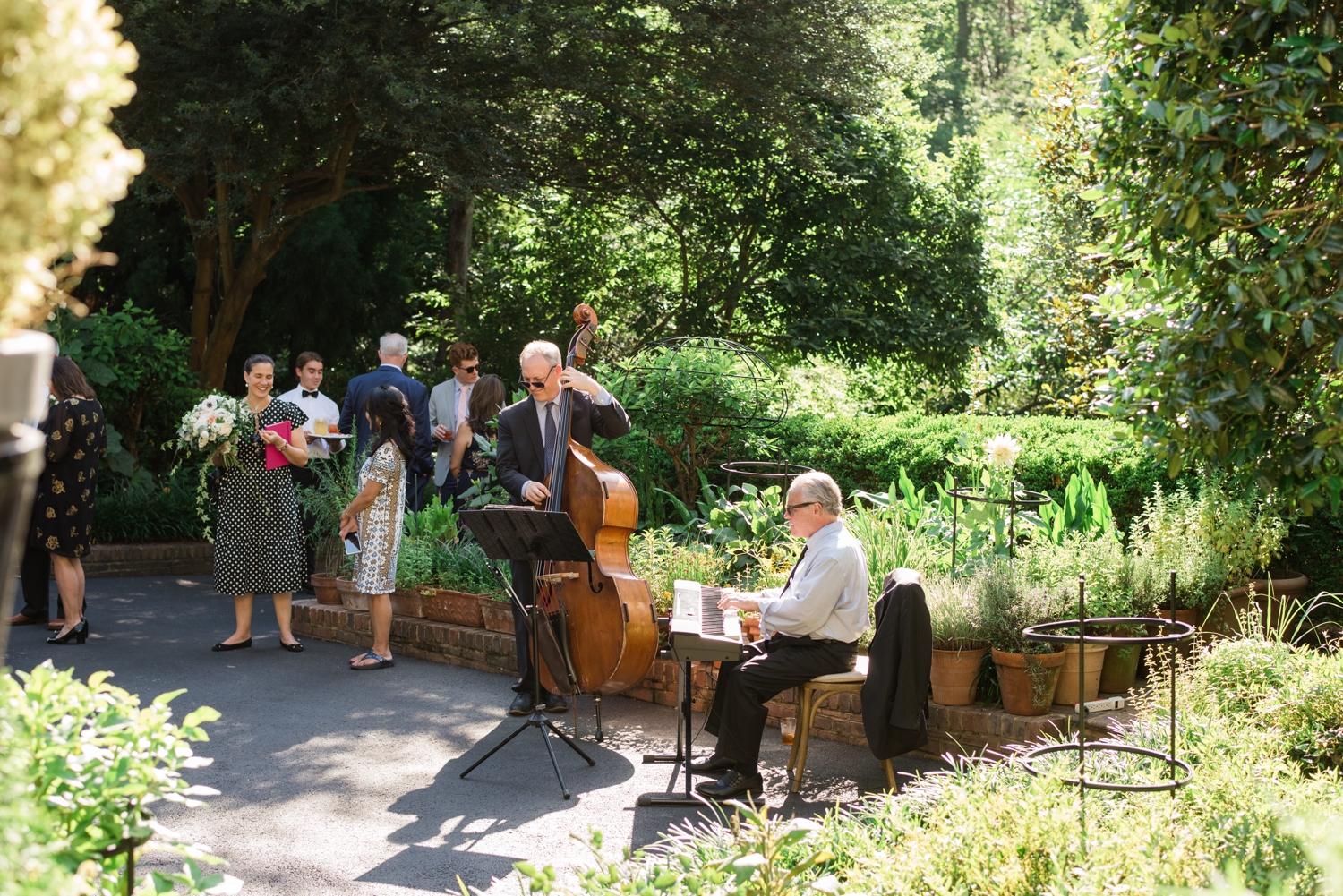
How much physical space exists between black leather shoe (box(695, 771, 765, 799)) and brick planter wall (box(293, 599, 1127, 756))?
0.70 metres

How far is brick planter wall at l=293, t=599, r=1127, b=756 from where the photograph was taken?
5.34m

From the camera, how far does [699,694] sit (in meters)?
→ 6.45

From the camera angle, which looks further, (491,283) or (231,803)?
(491,283)

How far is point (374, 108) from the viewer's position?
402 inches

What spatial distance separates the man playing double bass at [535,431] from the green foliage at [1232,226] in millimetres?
3152

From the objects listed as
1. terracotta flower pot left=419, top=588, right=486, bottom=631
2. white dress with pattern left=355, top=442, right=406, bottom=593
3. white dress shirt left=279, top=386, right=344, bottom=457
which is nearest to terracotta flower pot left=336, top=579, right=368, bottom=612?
terracotta flower pot left=419, top=588, right=486, bottom=631

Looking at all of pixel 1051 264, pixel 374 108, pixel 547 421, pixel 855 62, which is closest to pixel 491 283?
pixel 374 108

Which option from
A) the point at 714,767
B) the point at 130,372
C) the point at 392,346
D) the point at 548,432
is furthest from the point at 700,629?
the point at 130,372

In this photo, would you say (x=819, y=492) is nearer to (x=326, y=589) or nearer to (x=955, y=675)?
(x=955, y=675)

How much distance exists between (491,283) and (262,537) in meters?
7.23

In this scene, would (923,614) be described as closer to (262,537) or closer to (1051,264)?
(262,537)

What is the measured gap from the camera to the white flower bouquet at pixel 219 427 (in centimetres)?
695

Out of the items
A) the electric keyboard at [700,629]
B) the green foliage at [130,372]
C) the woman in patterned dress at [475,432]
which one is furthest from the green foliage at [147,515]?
the electric keyboard at [700,629]

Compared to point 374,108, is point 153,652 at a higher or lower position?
lower
